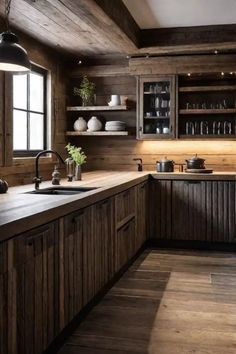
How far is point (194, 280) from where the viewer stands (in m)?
4.19

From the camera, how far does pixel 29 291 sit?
2.24m

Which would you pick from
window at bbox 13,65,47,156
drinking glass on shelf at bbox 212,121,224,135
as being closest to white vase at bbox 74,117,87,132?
window at bbox 13,65,47,156

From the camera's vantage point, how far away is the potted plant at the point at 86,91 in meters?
5.89

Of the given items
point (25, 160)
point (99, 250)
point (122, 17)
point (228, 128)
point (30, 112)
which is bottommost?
point (99, 250)

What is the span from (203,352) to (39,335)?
1.00 meters

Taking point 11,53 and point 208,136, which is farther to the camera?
point 208,136

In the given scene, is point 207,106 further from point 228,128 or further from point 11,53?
point 11,53

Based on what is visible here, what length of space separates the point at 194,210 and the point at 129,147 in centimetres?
132

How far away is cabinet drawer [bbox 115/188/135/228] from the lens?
159 inches

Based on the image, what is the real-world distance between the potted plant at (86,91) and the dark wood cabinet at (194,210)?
143cm

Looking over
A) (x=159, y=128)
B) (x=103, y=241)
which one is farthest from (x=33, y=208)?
(x=159, y=128)

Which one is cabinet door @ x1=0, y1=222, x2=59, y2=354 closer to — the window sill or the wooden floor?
the wooden floor

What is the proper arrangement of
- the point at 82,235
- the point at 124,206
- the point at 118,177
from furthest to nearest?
the point at 118,177 < the point at 124,206 < the point at 82,235

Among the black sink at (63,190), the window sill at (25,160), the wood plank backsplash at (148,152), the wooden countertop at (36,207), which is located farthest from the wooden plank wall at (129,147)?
the black sink at (63,190)
